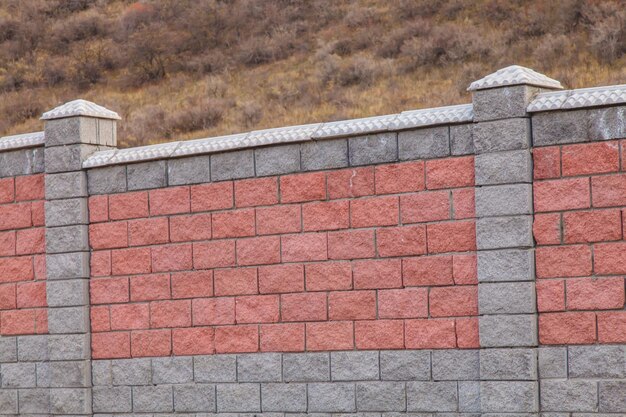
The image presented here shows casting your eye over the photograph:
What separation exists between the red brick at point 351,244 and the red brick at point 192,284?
1270 millimetres

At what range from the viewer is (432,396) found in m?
8.17

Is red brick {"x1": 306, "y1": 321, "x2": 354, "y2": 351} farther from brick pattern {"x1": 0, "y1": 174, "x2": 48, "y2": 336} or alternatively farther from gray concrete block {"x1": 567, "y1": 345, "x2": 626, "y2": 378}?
brick pattern {"x1": 0, "y1": 174, "x2": 48, "y2": 336}

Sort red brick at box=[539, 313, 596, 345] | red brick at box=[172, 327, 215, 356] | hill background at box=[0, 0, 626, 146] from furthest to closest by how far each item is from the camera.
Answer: hill background at box=[0, 0, 626, 146], red brick at box=[172, 327, 215, 356], red brick at box=[539, 313, 596, 345]

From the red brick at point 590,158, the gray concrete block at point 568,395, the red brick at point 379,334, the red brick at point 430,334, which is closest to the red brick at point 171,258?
the red brick at point 379,334

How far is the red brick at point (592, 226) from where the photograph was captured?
7434 millimetres

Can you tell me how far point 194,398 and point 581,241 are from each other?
147 inches

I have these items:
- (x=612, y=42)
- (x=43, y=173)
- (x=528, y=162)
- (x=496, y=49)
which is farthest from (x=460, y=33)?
(x=528, y=162)

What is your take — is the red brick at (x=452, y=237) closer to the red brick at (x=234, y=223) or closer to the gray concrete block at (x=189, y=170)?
the red brick at (x=234, y=223)

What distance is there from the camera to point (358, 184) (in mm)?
8578

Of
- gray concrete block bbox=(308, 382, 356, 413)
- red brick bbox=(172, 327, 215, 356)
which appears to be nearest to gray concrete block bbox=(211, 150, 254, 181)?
red brick bbox=(172, 327, 215, 356)

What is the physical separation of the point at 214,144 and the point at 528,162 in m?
2.88

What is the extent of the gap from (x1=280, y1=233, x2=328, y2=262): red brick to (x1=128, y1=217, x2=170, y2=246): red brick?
127cm

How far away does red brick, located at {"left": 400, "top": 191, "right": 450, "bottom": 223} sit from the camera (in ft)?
26.8

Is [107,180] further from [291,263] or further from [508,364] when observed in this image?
[508,364]
